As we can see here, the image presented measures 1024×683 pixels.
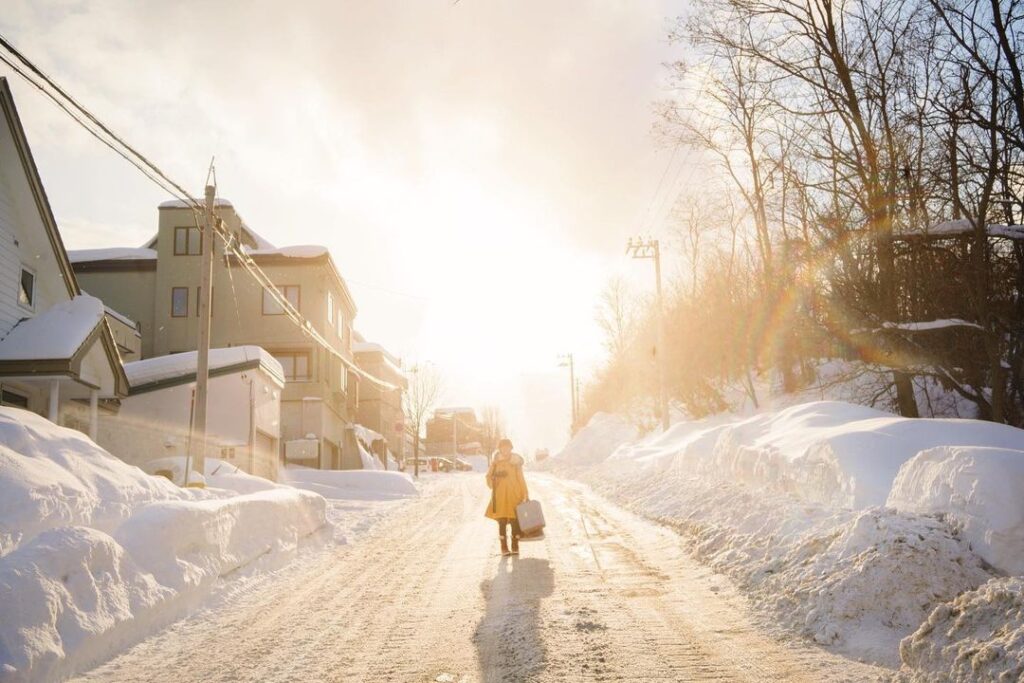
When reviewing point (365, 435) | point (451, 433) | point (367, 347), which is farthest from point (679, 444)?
point (451, 433)

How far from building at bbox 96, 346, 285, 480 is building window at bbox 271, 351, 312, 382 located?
8.09 metres

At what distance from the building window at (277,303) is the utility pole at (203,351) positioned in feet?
61.0

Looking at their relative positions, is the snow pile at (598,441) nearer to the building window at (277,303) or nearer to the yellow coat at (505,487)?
the building window at (277,303)

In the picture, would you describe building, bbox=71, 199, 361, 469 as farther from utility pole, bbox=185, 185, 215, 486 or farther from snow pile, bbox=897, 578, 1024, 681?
snow pile, bbox=897, 578, 1024, 681

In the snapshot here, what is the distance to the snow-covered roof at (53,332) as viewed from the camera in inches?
652

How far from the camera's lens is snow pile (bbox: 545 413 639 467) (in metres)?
49.3

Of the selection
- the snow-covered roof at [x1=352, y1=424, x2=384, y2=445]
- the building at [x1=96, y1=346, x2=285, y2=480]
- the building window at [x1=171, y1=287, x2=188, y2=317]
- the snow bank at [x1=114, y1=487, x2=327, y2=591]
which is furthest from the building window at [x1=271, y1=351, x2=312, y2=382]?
the snow bank at [x1=114, y1=487, x2=327, y2=591]

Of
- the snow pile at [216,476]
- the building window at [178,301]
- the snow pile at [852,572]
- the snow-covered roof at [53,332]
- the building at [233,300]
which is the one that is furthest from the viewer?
the building window at [178,301]

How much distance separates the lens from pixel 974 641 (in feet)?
A: 14.4

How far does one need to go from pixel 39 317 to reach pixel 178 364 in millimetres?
6586

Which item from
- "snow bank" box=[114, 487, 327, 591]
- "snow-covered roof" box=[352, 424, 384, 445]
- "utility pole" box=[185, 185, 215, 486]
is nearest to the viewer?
"snow bank" box=[114, 487, 327, 591]

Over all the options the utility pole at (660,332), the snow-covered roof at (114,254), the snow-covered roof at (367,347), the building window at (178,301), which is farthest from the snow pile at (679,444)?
the snow-covered roof at (367,347)

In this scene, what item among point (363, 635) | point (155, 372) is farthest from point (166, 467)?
point (363, 635)

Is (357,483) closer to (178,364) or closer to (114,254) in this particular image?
(178,364)
